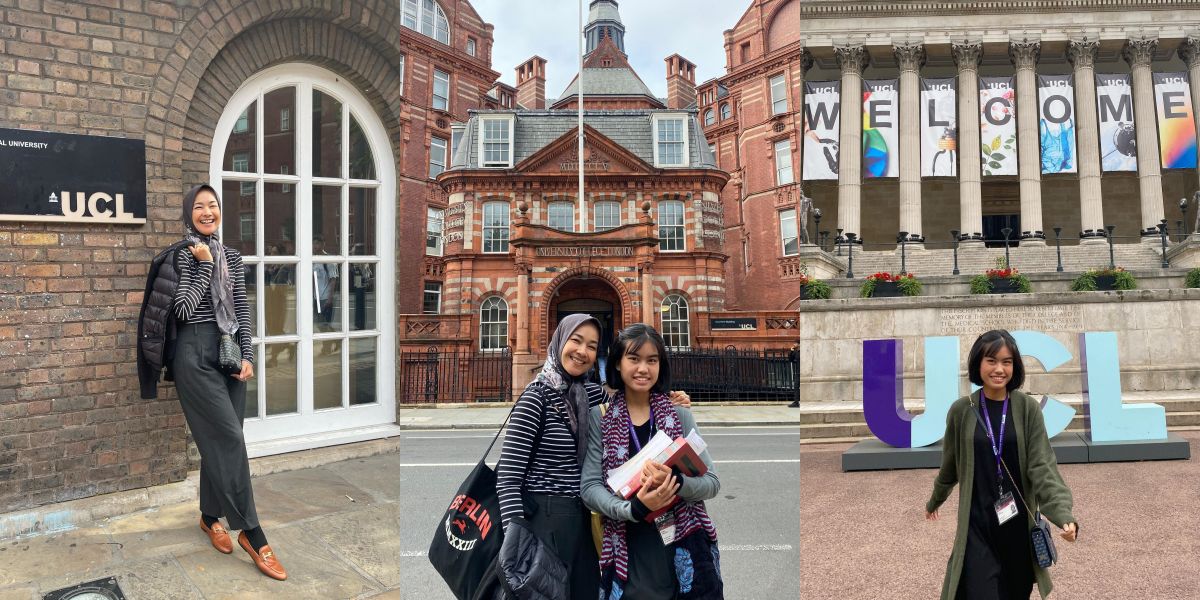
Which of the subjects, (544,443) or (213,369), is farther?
(213,369)

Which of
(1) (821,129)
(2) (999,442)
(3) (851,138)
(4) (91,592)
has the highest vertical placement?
(3) (851,138)

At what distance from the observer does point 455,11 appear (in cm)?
296

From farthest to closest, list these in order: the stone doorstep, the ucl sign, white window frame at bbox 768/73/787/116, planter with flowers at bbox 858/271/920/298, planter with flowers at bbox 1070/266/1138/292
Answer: planter with flowers at bbox 1070/266/1138/292 < planter with flowers at bbox 858/271/920/298 < the ucl sign < the stone doorstep < white window frame at bbox 768/73/787/116

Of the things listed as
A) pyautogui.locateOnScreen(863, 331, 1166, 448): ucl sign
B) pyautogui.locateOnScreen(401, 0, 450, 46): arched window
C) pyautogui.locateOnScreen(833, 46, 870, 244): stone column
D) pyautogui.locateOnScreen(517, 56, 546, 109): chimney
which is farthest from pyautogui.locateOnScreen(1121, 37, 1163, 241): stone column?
pyautogui.locateOnScreen(401, 0, 450, 46): arched window

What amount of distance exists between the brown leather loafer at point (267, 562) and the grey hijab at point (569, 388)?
2.42 meters

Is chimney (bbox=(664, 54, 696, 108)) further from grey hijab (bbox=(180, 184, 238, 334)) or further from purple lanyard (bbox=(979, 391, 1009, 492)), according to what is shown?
grey hijab (bbox=(180, 184, 238, 334))

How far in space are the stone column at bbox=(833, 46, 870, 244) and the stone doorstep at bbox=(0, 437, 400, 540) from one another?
84.3 ft

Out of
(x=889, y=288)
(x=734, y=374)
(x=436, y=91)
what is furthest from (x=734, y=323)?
(x=889, y=288)

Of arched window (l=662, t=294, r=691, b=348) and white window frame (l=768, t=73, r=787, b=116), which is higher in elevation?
white window frame (l=768, t=73, r=787, b=116)

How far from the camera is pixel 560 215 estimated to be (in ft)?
8.55

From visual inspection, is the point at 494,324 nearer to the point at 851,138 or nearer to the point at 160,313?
the point at 160,313

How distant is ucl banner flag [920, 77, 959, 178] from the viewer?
2784 cm

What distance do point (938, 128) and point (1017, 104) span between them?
454 centimetres

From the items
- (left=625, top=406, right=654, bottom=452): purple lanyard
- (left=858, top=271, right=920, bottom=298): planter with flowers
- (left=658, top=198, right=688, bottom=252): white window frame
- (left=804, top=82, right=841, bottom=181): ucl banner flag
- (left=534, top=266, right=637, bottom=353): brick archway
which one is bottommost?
(left=625, top=406, right=654, bottom=452): purple lanyard
